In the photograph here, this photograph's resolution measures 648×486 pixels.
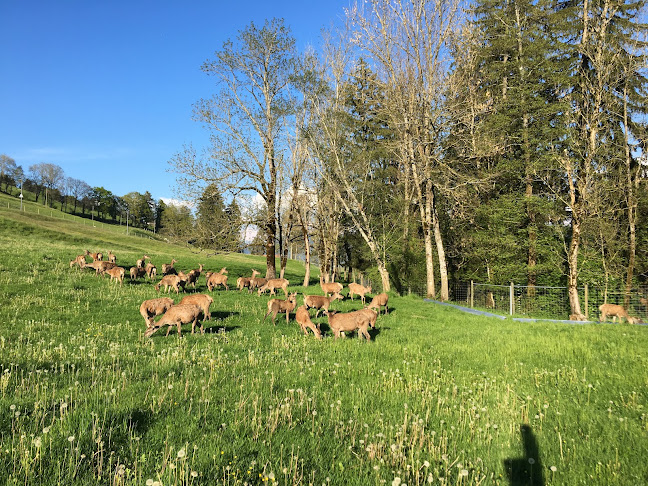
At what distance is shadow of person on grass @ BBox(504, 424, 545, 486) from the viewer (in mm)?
4152

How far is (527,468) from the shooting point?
14.6 ft

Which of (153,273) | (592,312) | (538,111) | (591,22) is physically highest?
(591,22)

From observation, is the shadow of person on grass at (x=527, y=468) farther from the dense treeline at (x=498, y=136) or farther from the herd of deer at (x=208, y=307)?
the dense treeline at (x=498, y=136)

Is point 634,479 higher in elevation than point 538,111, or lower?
lower

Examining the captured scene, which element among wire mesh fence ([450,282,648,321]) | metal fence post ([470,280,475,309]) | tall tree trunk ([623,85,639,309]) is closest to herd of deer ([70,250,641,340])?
wire mesh fence ([450,282,648,321])

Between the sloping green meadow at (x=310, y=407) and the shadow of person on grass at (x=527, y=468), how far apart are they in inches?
0.8

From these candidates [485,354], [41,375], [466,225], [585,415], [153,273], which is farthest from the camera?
[466,225]

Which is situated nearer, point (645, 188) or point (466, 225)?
point (645, 188)

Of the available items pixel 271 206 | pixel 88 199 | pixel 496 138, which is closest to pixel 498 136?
pixel 496 138

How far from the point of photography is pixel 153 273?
22344 millimetres

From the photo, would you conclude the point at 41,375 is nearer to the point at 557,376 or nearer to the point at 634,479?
the point at 634,479

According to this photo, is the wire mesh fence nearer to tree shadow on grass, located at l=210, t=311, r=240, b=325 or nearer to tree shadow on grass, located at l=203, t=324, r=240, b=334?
tree shadow on grass, located at l=210, t=311, r=240, b=325

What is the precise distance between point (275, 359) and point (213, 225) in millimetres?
20100

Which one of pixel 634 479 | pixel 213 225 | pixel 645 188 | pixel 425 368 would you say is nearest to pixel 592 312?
pixel 645 188
